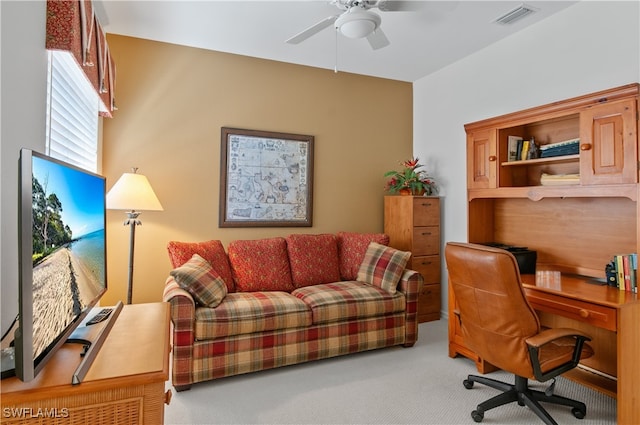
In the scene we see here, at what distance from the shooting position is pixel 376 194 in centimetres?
443

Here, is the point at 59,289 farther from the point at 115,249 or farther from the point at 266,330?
the point at 115,249

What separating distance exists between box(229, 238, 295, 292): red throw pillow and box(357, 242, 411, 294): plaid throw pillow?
71 cm

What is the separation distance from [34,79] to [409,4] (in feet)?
7.87

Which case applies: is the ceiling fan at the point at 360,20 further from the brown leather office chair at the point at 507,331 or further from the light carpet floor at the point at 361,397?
the light carpet floor at the point at 361,397

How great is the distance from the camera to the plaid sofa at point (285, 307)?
8.38 ft

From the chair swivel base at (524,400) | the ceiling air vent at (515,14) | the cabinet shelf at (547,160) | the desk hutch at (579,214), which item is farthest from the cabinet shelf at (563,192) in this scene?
the ceiling air vent at (515,14)

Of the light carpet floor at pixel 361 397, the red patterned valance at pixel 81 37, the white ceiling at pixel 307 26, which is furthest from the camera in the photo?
the white ceiling at pixel 307 26

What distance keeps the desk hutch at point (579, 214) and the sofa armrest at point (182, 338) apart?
6.62ft

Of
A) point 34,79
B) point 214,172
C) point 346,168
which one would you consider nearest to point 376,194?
point 346,168

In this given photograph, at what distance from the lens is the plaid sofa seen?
101 inches

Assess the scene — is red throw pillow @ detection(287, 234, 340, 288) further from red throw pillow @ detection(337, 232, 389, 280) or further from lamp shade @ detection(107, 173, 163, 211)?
lamp shade @ detection(107, 173, 163, 211)

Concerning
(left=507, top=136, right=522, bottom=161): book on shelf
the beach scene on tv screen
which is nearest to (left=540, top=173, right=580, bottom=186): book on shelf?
(left=507, top=136, right=522, bottom=161): book on shelf

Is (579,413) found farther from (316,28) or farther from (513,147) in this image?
(316,28)

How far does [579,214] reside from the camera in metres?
2.82
